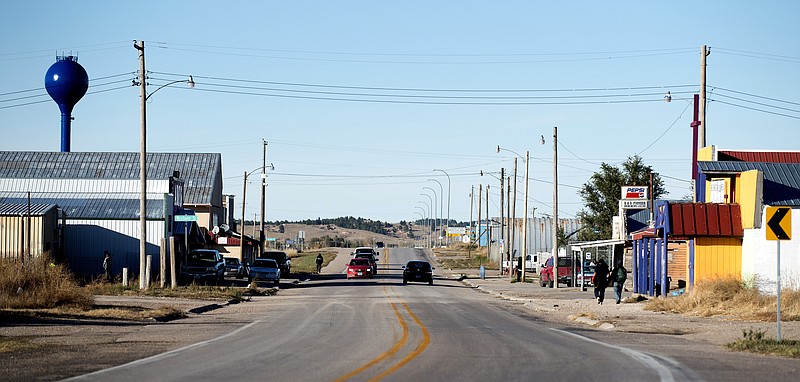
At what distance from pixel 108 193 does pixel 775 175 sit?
153ft

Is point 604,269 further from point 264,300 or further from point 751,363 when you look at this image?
point 751,363

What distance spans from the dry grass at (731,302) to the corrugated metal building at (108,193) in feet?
93.9

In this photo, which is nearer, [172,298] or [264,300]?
[172,298]

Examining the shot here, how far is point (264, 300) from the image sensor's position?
40.1 m

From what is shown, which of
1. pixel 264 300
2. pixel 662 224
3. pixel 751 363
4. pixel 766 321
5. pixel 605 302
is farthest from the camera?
pixel 264 300

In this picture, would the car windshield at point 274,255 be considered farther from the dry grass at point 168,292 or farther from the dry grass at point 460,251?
the dry grass at point 460,251

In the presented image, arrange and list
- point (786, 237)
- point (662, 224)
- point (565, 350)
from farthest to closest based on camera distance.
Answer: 1. point (662, 224)
2. point (786, 237)
3. point (565, 350)

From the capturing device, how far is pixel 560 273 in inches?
2255

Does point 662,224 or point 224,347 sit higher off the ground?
point 662,224

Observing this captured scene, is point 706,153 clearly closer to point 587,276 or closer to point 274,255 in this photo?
point 587,276

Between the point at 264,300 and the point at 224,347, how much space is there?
22.2 meters

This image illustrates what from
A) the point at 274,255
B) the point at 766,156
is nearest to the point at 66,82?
the point at 274,255

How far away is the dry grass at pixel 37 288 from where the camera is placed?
27.3 m

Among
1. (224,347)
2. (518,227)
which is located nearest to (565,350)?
(224,347)
